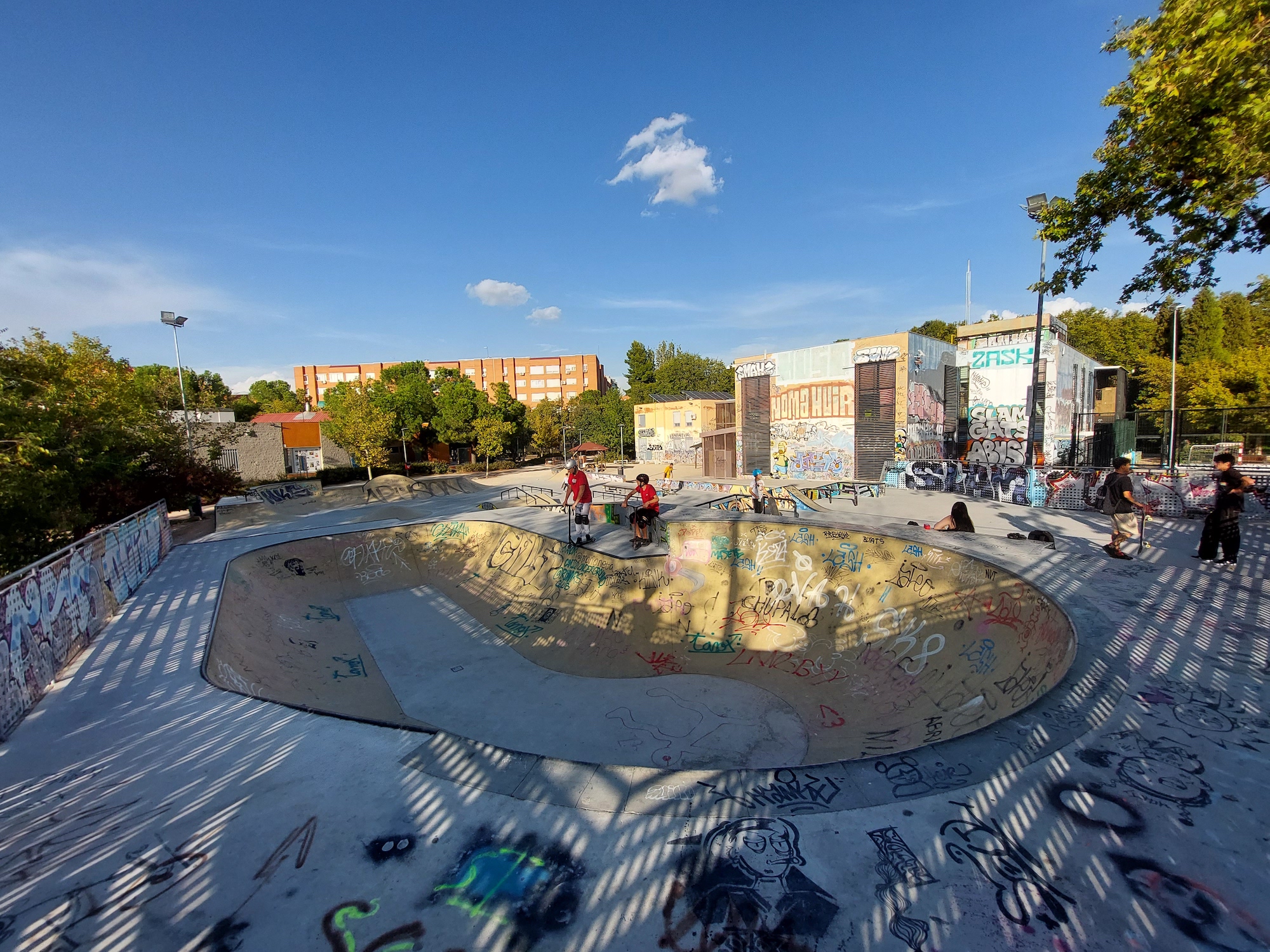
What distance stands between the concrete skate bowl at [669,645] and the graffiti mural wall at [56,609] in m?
1.42

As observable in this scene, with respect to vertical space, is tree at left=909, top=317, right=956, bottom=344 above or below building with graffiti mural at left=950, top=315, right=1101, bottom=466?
above

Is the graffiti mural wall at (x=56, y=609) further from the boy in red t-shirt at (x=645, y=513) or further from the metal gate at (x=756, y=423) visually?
the metal gate at (x=756, y=423)

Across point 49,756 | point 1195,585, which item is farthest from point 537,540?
point 1195,585

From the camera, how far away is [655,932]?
2.55 meters

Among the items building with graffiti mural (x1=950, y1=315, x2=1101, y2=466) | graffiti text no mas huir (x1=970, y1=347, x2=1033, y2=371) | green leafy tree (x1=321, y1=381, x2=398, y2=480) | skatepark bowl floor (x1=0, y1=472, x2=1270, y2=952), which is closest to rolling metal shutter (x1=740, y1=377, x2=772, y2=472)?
building with graffiti mural (x1=950, y1=315, x2=1101, y2=466)

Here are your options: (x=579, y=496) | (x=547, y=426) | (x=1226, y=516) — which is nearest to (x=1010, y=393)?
(x=1226, y=516)

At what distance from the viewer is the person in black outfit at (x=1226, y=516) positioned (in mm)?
7227

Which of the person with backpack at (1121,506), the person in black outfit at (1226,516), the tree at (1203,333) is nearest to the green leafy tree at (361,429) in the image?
the person with backpack at (1121,506)

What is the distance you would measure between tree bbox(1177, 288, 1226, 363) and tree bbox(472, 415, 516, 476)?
4921 cm

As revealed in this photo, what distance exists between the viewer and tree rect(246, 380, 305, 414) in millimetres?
80688

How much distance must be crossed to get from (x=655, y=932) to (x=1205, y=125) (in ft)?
33.2

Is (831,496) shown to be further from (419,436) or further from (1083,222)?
(419,436)

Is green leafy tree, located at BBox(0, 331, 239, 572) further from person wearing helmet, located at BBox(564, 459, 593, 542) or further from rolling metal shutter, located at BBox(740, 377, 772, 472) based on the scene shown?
rolling metal shutter, located at BBox(740, 377, 772, 472)

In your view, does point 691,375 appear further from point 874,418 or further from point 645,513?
point 645,513
